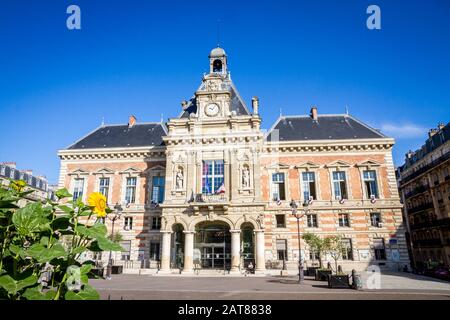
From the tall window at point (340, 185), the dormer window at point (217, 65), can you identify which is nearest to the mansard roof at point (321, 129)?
the tall window at point (340, 185)

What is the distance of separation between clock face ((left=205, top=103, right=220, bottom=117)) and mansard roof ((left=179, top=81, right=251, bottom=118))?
1.88 m

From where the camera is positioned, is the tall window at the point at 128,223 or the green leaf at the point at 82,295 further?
the tall window at the point at 128,223

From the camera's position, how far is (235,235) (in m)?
25.8

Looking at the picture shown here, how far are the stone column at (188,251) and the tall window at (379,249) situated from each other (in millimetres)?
17236

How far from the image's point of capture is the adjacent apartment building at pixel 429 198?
118ft

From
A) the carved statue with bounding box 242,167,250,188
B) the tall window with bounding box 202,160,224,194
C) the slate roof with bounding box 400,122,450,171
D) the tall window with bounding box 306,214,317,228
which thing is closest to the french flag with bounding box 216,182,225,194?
the tall window with bounding box 202,160,224,194

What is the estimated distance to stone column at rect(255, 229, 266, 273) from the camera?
2447 centimetres

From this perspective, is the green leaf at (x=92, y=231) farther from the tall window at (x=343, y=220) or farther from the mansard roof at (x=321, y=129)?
the mansard roof at (x=321, y=129)

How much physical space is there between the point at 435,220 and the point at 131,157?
39247 millimetres

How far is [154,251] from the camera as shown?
29219mm

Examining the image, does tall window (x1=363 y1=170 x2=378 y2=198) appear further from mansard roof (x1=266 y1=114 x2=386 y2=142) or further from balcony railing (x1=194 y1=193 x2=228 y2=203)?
balcony railing (x1=194 y1=193 x2=228 y2=203)
